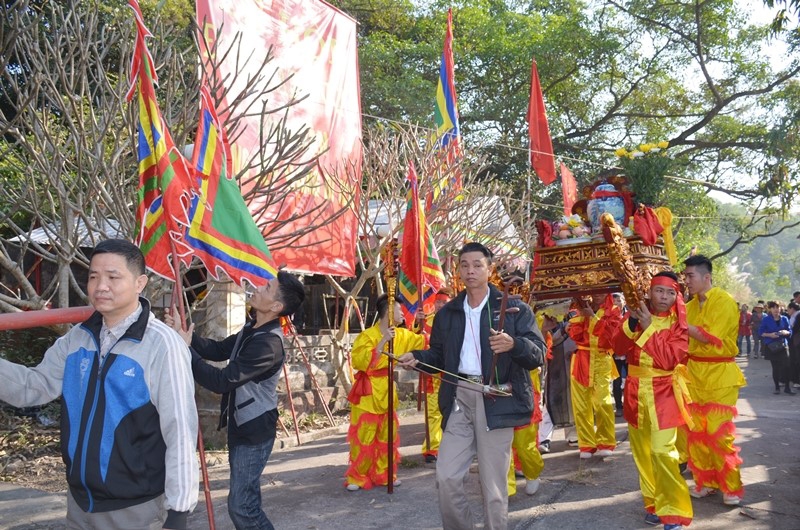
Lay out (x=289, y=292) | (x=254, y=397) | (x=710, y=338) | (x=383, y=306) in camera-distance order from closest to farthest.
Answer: (x=254, y=397) → (x=289, y=292) → (x=710, y=338) → (x=383, y=306)

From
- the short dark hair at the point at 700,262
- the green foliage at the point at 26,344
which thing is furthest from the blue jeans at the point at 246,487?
the green foliage at the point at 26,344

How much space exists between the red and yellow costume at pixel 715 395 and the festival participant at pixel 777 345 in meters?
9.39

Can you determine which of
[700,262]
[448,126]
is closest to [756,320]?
[448,126]

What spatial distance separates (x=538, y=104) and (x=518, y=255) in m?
2.91

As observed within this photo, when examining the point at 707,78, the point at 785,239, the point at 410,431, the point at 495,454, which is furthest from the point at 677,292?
the point at 785,239

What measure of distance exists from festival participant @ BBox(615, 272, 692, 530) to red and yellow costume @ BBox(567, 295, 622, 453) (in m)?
2.12

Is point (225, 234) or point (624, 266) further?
point (624, 266)

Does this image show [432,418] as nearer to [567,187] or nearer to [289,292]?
[289,292]

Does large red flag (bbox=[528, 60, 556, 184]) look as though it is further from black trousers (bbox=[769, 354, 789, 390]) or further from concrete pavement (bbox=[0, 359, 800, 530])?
concrete pavement (bbox=[0, 359, 800, 530])

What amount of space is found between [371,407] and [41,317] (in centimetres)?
441

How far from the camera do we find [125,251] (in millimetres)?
2945

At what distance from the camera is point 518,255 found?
1352cm

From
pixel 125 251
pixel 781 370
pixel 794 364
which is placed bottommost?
pixel 781 370

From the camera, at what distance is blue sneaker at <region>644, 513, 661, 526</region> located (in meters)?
5.42
